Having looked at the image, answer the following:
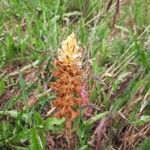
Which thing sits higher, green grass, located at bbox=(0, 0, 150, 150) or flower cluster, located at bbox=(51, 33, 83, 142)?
flower cluster, located at bbox=(51, 33, 83, 142)

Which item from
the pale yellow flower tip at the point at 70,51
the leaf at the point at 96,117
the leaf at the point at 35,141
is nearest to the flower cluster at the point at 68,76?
the pale yellow flower tip at the point at 70,51

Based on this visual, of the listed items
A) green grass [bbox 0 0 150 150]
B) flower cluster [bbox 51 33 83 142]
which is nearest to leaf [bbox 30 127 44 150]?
green grass [bbox 0 0 150 150]

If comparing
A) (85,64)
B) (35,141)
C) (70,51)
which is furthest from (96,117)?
(70,51)

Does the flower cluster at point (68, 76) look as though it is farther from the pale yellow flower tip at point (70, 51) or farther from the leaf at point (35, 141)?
the leaf at point (35, 141)

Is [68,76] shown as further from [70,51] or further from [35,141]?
[35,141]

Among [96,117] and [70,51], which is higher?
[70,51]

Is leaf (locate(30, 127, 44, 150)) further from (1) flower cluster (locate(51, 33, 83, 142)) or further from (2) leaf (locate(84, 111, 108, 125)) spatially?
(2) leaf (locate(84, 111, 108, 125))
